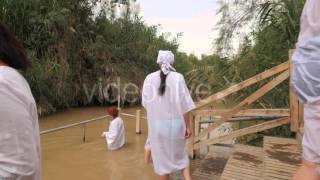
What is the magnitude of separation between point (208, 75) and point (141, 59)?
9.99 metres

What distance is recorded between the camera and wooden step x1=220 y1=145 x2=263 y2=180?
13.9 ft

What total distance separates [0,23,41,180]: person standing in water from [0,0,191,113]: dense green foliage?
10421 mm

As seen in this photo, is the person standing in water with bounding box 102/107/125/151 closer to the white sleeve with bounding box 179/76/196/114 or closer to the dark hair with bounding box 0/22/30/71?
the white sleeve with bounding box 179/76/196/114

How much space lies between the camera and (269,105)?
6805 millimetres

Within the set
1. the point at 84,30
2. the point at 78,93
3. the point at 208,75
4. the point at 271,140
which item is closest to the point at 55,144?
the point at 208,75

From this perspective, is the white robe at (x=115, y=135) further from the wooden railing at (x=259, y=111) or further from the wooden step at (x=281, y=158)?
the wooden step at (x=281, y=158)

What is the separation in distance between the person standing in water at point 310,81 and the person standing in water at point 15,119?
119 centimetres

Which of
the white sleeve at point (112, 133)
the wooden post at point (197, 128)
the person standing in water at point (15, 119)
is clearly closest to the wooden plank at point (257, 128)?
the wooden post at point (197, 128)

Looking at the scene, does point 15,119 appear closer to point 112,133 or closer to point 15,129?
point 15,129

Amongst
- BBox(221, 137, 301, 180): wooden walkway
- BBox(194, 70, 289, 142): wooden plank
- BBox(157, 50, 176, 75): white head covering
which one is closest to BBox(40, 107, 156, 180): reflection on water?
BBox(194, 70, 289, 142): wooden plank

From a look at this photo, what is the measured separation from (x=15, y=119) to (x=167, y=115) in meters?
2.63

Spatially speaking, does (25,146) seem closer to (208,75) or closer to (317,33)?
(317,33)

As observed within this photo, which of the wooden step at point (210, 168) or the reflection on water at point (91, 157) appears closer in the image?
the wooden step at point (210, 168)

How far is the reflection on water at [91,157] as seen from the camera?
21.3ft
